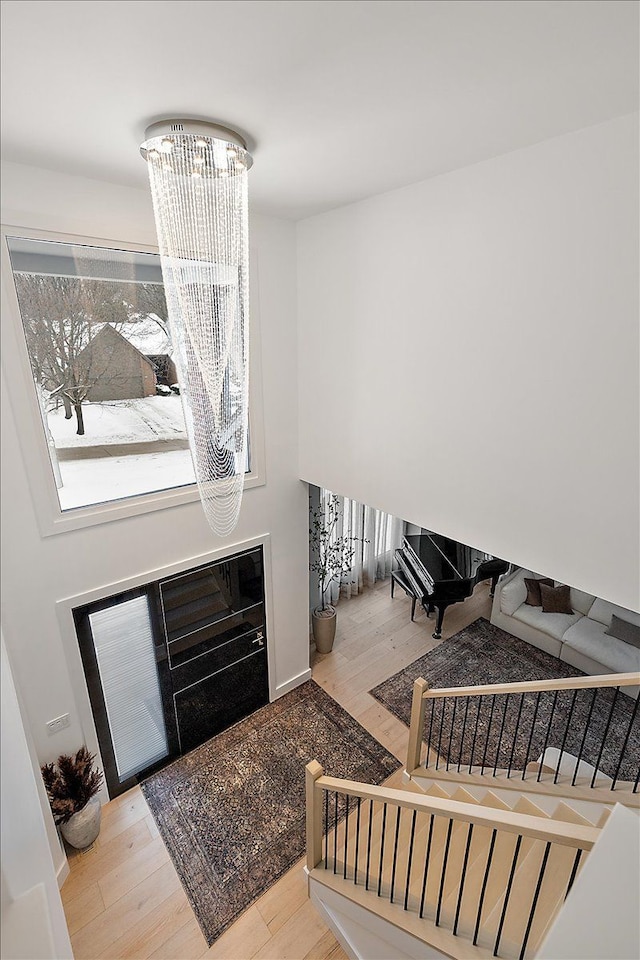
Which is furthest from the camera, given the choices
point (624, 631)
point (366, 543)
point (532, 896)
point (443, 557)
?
point (366, 543)

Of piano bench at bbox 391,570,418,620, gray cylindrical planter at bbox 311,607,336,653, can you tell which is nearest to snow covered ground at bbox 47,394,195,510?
gray cylindrical planter at bbox 311,607,336,653

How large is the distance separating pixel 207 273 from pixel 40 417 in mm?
1387

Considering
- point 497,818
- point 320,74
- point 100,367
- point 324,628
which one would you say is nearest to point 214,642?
point 324,628

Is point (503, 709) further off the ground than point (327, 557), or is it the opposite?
point (327, 557)

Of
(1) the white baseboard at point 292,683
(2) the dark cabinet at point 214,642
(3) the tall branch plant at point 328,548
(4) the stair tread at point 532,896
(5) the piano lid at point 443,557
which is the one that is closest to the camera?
(4) the stair tread at point 532,896

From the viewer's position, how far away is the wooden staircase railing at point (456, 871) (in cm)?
198

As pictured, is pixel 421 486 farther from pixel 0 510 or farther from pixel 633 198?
pixel 0 510

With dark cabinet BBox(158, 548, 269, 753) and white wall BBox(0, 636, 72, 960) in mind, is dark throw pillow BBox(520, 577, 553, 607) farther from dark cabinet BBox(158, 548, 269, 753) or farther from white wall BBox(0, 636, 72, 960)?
white wall BBox(0, 636, 72, 960)

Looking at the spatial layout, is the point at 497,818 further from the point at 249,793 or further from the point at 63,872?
the point at 63,872

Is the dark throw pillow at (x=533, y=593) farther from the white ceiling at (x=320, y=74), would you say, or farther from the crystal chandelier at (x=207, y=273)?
the white ceiling at (x=320, y=74)

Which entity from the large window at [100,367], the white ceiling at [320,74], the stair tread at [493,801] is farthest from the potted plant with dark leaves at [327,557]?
the white ceiling at [320,74]

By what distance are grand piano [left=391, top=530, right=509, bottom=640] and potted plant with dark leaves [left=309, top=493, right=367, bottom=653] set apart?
2.57 feet

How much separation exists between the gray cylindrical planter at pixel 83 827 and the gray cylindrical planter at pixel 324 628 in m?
2.85

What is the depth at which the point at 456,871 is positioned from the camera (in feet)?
9.50
